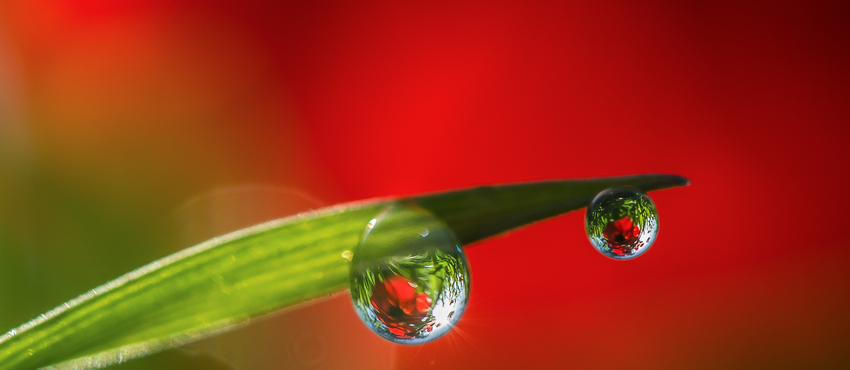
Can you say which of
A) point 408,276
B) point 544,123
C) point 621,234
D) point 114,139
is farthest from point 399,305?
point 114,139

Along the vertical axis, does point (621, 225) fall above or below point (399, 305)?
above

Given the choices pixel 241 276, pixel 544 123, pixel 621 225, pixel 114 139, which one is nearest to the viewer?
pixel 241 276

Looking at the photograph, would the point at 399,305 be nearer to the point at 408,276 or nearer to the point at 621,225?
the point at 408,276

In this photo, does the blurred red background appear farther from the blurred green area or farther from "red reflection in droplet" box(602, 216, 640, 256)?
"red reflection in droplet" box(602, 216, 640, 256)

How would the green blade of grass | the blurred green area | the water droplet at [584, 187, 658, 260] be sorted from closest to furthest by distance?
the green blade of grass → the water droplet at [584, 187, 658, 260] → the blurred green area

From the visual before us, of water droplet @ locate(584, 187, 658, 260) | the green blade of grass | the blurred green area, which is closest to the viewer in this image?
the green blade of grass

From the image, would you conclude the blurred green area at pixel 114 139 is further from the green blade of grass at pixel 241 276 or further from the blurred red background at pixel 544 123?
the green blade of grass at pixel 241 276

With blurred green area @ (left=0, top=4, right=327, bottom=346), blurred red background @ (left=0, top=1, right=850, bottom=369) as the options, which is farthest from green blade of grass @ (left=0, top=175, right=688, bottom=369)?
blurred green area @ (left=0, top=4, right=327, bottom=346)
